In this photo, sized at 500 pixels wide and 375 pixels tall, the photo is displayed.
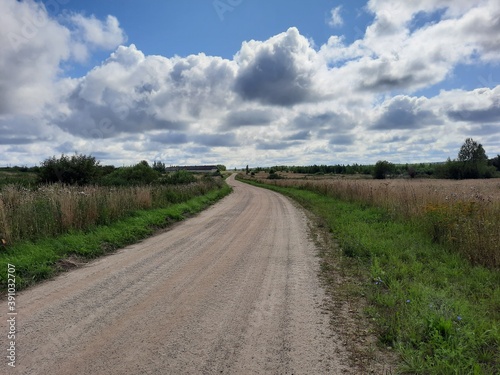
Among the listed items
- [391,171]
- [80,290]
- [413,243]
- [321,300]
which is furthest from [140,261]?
[391,171]

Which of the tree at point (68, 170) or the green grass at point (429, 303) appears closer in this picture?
the green grass at point (429, 303)

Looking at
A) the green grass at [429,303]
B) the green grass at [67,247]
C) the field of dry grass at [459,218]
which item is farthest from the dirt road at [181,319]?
the field of dry grass at [459,218]

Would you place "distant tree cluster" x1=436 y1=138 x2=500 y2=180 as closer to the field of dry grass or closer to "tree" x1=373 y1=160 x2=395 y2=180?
"tree" x1=373 y1=160 x2=395 y2=180

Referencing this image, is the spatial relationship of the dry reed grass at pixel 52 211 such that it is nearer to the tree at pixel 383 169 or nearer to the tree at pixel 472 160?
the tree at pixel 472 160

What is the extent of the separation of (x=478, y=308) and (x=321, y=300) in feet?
7.30

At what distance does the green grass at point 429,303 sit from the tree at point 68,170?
2288cm

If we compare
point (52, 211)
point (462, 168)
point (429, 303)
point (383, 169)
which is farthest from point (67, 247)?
point (383, 169)

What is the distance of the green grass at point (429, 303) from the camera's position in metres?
3.86

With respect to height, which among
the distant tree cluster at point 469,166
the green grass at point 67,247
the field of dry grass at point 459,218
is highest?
the distant tree cluster at point 469,166

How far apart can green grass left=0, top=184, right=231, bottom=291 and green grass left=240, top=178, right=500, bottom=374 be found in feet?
19.6

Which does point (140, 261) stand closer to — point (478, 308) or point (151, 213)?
point (478, 308)

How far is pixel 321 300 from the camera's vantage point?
Result: 5.79 m

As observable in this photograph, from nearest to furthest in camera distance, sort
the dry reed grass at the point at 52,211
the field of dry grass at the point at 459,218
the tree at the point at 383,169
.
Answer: the field of dry grass at the point at 459,218, the dry reed grass at the point at 52,211, the tree at the point at 383,169

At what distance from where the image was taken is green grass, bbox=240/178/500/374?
3.86 meters
